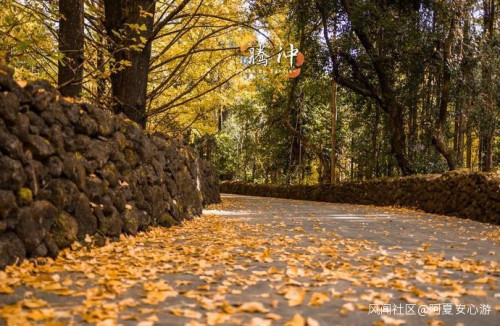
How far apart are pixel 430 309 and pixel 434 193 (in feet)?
35.9

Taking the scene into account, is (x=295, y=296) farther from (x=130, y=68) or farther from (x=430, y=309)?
(x=130, y=68)

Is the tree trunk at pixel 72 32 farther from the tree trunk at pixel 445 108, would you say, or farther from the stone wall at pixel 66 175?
the tree trunk at pixel 445 108

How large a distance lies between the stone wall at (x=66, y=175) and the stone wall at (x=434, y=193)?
7141mm

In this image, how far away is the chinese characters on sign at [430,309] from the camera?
3186 mm

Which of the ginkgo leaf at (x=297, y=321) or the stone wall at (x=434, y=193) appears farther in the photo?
the stone wall at (x=434, y=193)

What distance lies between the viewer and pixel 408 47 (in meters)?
17.5

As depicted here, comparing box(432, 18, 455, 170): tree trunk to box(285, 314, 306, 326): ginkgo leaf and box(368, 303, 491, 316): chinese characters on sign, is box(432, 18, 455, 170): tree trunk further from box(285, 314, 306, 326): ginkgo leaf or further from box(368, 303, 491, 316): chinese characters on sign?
box(285, 314, 306, 326): ginkgo leaf

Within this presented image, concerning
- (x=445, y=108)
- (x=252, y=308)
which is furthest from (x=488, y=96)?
(x=252, y=308)

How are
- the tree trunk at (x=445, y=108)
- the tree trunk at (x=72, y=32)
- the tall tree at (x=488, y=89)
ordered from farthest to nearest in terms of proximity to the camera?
the tall tree at (x=488, y=89) → the tree trunk at (x=445, y=108) → the tree trunk at (x=72, y=32)

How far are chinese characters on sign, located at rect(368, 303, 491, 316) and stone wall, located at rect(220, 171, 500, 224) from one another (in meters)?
7.71

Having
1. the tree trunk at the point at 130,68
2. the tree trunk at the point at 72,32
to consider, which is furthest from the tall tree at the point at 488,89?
the tree trunk at the point at 72,32

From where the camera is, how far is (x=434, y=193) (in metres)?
13.4

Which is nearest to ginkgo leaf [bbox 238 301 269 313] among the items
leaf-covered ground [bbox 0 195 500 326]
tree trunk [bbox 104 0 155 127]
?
leaf-covered ground [bbox 0 195 500 326]

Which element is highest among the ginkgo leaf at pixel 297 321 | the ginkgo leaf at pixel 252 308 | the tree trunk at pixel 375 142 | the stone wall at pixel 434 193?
the tree trunk at pixel 375 142
